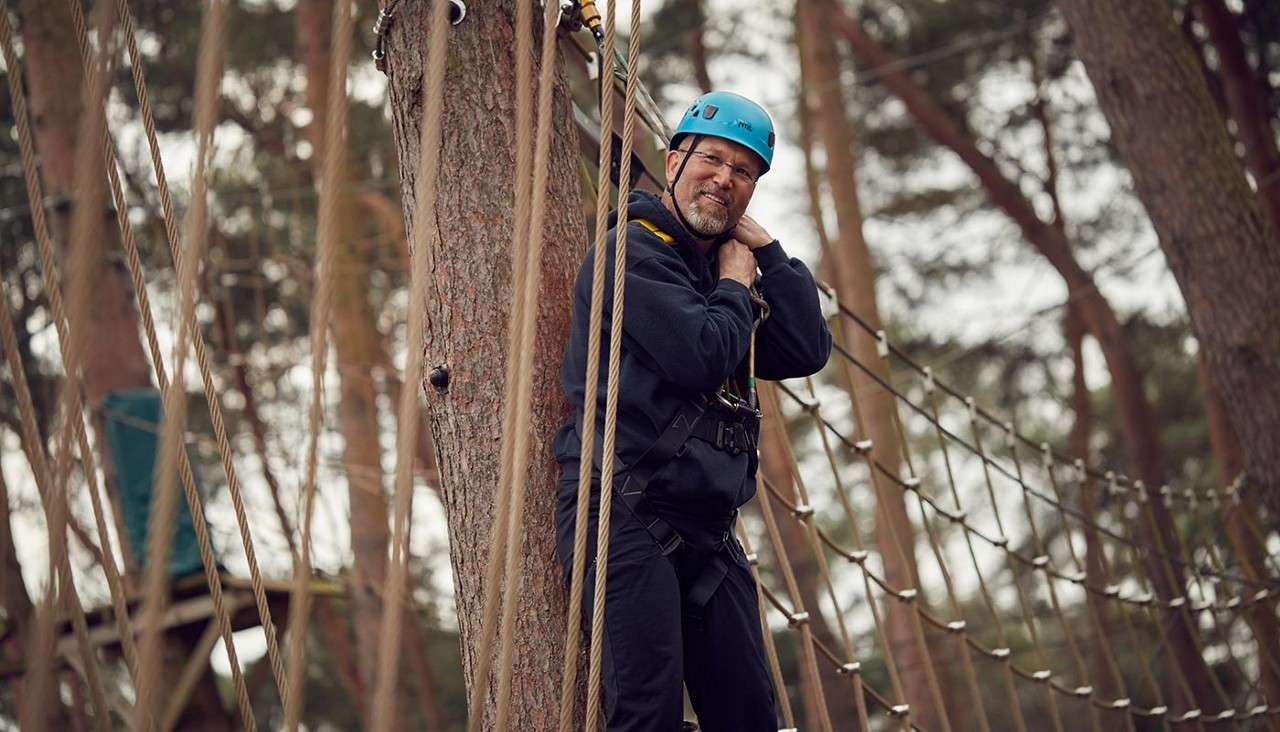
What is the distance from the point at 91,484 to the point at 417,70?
0.68 m

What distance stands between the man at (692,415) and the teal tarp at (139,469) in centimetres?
273

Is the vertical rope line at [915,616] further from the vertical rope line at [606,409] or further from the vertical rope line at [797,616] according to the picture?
the vertical rope line at [606,409]

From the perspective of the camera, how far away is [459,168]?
1.65 m

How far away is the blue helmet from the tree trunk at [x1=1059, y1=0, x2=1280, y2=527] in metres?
1.98

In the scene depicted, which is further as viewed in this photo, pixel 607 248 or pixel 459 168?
pixel 459 168

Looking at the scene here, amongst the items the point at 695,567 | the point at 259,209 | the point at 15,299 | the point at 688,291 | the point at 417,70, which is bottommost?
the point at 695,567

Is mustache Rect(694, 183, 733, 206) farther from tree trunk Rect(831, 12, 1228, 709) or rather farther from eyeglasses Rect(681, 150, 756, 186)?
tree trunk Rect(831, 12, 1228, 709)

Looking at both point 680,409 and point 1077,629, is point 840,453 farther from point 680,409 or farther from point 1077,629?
point 680,409

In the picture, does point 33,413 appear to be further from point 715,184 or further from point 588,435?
point 715,184

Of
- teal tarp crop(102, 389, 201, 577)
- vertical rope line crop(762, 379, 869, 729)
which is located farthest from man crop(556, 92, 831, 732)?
teal tarp crop(102, 389, 201, 577)

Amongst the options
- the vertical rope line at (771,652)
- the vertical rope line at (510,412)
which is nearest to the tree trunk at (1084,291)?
the vertical rope line at (771,652)

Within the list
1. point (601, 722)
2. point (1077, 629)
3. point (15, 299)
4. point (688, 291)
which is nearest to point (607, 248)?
point (688, 291)

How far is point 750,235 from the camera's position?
1694mm

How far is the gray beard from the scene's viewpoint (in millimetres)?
1659
